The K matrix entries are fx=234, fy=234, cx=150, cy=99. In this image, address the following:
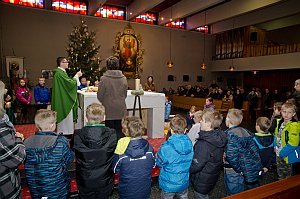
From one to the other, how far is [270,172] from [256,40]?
12.8 m

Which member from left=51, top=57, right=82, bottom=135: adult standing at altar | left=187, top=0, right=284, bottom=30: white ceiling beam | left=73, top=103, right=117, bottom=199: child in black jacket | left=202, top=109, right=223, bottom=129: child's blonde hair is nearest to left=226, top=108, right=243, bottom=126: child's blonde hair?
left=202, top=109, right=223, bottom=129: child's blonde hair

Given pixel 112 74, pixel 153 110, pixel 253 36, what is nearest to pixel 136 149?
pixel 112 74

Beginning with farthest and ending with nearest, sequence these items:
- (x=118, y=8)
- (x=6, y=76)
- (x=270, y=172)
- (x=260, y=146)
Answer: (x=118, y=8) → (x=6, y=76) → (x=270, y=172) → (x=260, y=146)

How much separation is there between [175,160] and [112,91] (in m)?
1.72

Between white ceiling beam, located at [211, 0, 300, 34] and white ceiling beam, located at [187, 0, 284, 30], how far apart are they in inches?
11.7

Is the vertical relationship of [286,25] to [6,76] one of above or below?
above

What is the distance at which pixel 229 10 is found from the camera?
442 inches

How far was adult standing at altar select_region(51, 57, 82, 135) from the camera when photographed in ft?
13.5

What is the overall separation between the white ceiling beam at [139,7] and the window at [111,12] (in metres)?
0.41

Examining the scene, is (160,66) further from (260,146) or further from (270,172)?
(260,146)

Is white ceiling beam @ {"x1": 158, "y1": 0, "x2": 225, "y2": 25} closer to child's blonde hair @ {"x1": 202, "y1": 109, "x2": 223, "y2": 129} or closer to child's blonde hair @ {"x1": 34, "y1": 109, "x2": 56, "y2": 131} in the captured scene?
child's blonde hair @ {"x1": 202, "y1": 109, "x2": 223, "y2": 129}

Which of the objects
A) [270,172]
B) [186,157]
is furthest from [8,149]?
[270,172]

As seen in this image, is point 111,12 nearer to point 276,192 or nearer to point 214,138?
point 214,138

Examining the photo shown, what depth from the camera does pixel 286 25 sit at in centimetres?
1434
